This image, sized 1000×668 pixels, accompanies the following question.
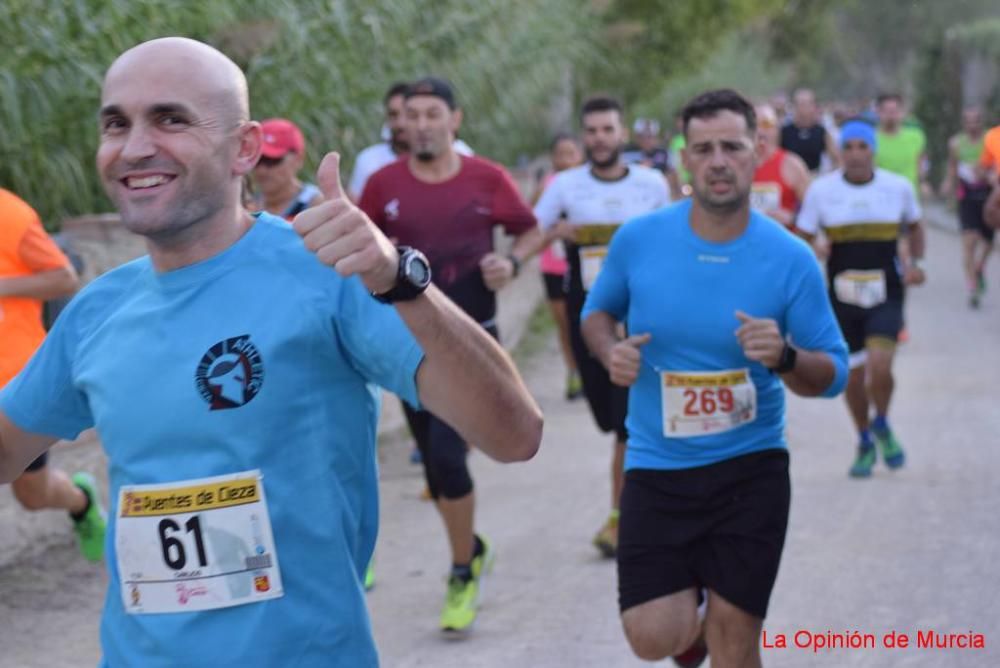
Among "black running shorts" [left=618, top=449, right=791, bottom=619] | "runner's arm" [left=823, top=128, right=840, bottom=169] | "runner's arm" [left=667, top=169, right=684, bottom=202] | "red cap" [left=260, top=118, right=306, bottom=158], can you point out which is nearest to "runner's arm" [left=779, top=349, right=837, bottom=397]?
"black running shorts" [left=618, top=449, right=791, bottom=619]

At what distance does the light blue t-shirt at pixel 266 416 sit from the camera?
2695 millimetres

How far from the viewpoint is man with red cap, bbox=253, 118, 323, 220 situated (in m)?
7.07

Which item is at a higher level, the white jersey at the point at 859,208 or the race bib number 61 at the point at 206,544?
the race bib number 61 at the point at 206,544

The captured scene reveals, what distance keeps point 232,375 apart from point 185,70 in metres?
0.53

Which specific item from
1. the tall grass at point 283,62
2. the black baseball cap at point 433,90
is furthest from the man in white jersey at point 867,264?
the tall grass at point 283,62

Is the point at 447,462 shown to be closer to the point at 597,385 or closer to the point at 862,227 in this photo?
the point at 597,385

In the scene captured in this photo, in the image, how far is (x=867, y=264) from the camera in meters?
9.05

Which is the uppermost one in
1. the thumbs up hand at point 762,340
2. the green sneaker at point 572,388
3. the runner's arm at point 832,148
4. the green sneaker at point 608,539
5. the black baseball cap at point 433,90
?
the black baseball cap at point 433,90

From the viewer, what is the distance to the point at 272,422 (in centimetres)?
271

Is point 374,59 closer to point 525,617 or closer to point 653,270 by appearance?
point 525,617

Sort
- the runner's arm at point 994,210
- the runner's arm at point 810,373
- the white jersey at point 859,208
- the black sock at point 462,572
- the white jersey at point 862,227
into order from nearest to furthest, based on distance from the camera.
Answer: the runner's arm at point 810,373 → the black sock at point 462,572 → the runner's arm at point 994,210 → the white jersey at point 862,227 → the white jersey at point 859,208

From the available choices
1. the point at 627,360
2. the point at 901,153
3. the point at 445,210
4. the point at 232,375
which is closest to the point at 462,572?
the point at 445,210

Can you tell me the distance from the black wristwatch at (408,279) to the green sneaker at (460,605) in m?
3.79

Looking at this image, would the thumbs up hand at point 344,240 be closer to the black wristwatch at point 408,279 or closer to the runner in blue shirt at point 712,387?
the black wristwatch at point 408,279
